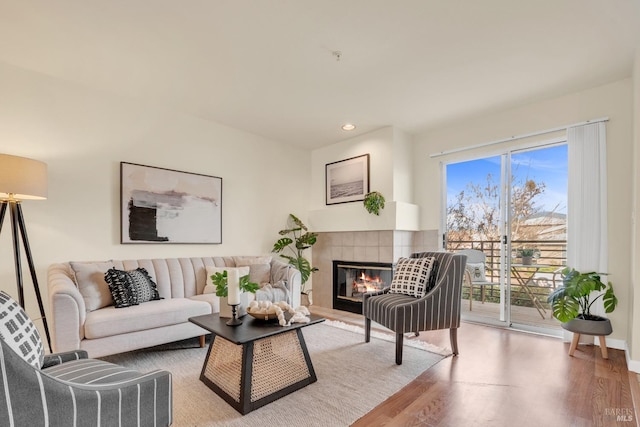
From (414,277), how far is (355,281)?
1717 mm

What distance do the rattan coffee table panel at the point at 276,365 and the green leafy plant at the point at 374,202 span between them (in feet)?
7.77

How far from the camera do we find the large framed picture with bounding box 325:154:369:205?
15.1 ft

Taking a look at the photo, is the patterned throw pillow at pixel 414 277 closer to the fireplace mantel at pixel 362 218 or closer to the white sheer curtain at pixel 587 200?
the fireplace mantel at pixel 362 218

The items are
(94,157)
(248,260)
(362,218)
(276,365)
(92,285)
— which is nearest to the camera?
(276,365)

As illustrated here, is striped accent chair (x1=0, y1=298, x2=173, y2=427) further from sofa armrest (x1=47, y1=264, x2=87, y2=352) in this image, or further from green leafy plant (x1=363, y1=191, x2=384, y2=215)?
green leafy plant (x1=363, y1=191, x2=384, y2=215)

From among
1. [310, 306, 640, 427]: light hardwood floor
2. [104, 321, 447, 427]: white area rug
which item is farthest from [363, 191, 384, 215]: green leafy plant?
[310, 306, 640, 427]: light hardwood floor

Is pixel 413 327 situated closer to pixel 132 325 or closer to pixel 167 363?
pixel 167 363

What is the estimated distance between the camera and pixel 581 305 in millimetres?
2980

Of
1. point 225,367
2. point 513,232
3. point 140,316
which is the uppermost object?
point 513,232

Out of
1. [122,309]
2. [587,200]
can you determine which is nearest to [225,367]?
[122,309]

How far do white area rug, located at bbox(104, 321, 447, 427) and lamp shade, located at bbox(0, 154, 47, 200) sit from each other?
1546 mm

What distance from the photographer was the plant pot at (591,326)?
2725mm

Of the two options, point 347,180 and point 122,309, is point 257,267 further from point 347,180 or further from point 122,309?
point 347,180

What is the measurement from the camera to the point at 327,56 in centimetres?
268
